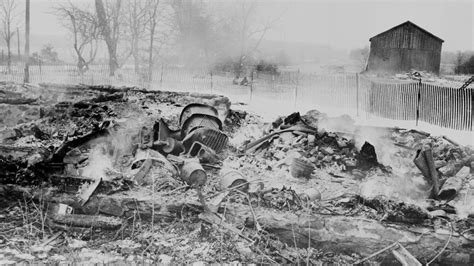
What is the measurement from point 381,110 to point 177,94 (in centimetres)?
776

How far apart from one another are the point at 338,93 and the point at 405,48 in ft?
49.5

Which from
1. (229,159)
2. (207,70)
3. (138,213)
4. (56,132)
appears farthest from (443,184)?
(207,70)

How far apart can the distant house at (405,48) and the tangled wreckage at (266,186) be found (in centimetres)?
2204

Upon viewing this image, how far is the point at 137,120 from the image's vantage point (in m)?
10.5

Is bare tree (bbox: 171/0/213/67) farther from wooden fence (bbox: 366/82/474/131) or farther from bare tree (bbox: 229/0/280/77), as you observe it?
wooden fence (bbox: 366/82/474/131)

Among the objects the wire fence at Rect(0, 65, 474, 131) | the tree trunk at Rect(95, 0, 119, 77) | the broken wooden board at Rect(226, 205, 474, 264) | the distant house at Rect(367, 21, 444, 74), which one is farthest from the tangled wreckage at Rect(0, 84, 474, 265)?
the distant house at Rect(367, 21, 444, 74)

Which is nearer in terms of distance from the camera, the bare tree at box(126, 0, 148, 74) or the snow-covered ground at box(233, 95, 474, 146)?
the snow-covered ground at box(233, 95, 474, 146)

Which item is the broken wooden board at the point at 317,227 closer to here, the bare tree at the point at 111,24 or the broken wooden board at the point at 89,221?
the broken wooden board at the point at 89,221

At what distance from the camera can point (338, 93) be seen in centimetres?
1789

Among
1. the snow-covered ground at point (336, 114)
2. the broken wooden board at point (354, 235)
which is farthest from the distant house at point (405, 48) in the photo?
the broken wooden board at point (354, 235)

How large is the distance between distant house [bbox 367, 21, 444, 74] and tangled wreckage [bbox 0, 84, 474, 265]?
72.3 ft

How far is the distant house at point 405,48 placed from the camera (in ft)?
98.1

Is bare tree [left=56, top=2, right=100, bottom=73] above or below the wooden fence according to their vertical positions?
above

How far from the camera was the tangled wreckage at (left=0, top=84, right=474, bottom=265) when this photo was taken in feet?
16.8
